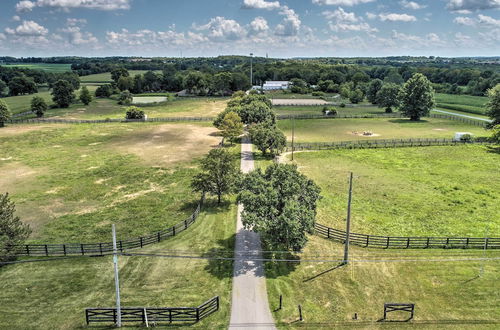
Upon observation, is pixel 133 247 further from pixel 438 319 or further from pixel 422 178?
pixel 422 178

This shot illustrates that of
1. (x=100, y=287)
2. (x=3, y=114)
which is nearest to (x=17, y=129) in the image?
(x=3, y=114)

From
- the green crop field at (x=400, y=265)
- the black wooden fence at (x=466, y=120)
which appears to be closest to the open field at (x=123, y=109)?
the black wooden fence at (x=466, y=120)

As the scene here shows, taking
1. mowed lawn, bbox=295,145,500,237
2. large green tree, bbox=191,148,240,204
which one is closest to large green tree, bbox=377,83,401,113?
mowed lawn, bbox=295,145,500,237

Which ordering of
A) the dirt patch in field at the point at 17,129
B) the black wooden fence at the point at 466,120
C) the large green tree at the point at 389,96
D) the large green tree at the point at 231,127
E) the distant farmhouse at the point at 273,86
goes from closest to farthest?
1. the large green tree at the point at 231,127
2. the dirt patch in field at the point at 17,129
3. the black wooden fence at the point at 466,120
4. the large green tree at the point at 389,96
5. the distant farmhouse at the point at 273,86

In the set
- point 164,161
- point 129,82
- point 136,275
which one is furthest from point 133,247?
point 129,82

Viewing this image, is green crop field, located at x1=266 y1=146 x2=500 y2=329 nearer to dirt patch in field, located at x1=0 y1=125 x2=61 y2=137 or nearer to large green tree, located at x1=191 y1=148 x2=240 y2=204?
large green tree, located at x1=191 y1=148 x2=240 y2=204

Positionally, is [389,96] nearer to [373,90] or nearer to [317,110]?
[373,90]

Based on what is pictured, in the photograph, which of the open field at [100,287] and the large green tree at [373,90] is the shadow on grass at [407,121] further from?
the open field at [100,287]
